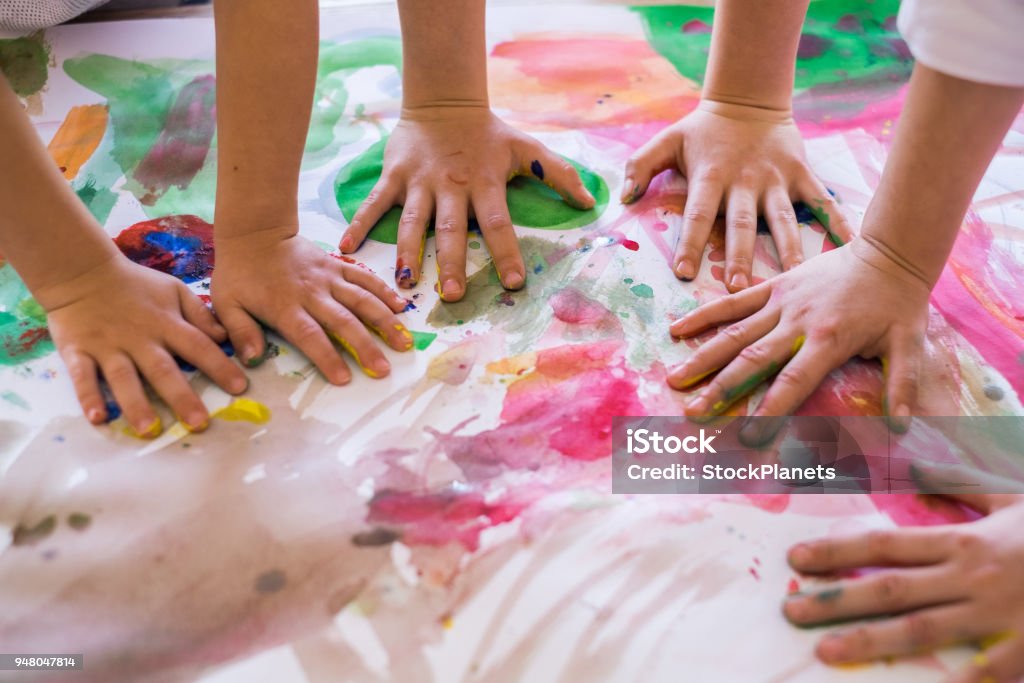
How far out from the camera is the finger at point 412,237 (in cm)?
76

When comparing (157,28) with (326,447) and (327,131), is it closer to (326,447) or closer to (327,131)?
(327,131)

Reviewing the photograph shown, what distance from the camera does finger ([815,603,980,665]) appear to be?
0.50 metres

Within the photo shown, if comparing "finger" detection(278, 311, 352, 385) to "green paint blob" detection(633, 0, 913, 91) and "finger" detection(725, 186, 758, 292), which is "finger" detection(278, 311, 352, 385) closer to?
"finger" detection(725, 186, 758, 292)

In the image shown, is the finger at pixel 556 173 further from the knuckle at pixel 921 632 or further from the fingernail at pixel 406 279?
the knuckle at pixel 921 632

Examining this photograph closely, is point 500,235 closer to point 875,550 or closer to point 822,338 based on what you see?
point 822,338

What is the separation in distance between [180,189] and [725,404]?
637 millimetres

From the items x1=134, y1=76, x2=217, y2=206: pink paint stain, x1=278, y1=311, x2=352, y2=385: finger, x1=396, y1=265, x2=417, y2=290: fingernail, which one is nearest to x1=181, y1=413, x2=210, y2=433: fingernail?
x1=278, y1=311, x2=352, y2=385: finger

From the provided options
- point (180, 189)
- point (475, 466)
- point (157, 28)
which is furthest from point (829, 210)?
point (157, 28)

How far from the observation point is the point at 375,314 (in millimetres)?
716

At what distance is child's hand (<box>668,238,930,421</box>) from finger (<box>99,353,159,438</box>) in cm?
44

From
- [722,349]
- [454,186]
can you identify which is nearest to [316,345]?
[454,186]

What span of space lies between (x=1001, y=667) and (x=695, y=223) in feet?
1.53

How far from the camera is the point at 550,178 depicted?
0.87 meters

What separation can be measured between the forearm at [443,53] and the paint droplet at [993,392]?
0.59m
